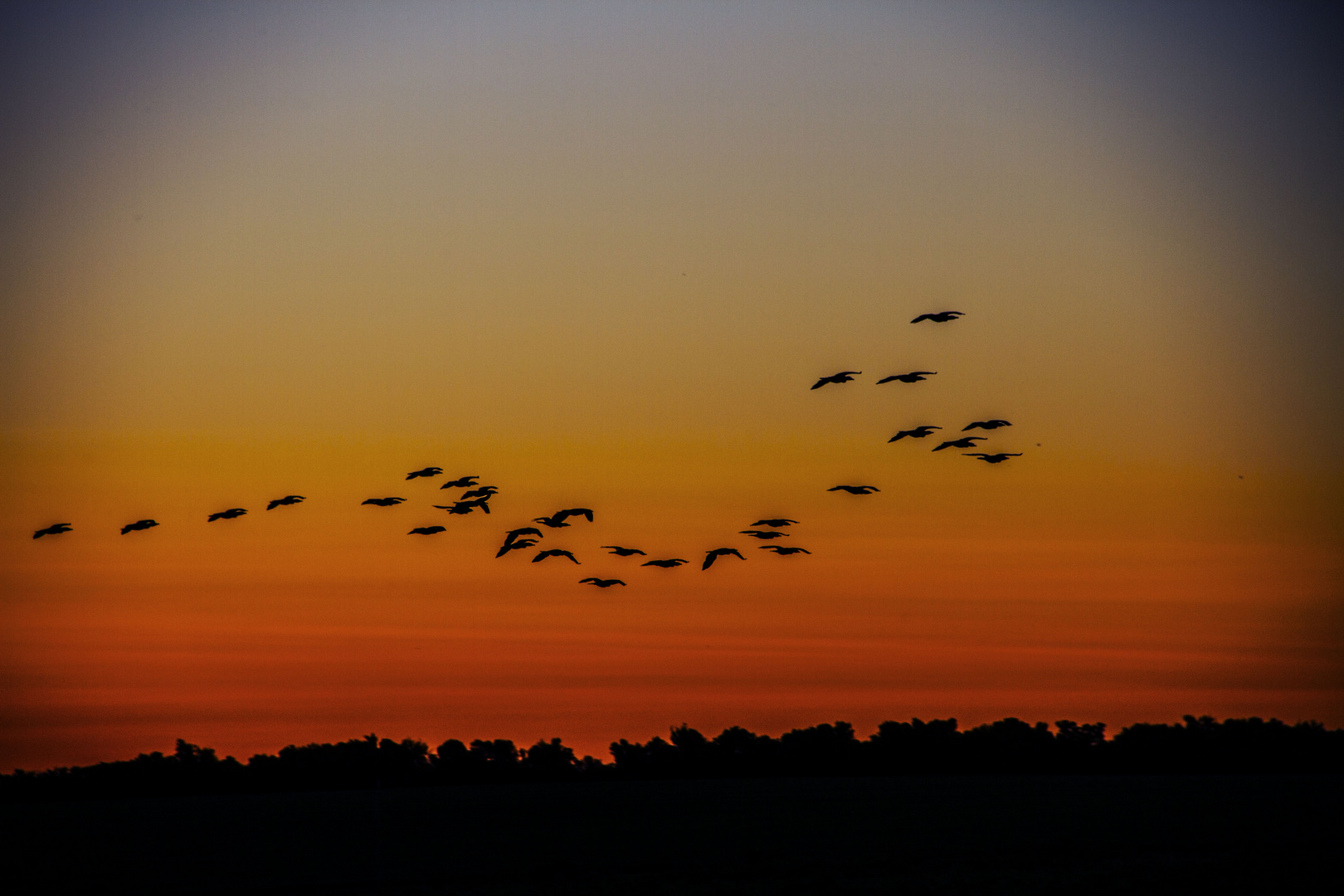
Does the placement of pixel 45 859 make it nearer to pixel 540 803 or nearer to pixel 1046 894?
pixel 540 803

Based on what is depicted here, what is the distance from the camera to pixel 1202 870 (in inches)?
2734

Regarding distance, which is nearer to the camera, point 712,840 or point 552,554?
point 552,554

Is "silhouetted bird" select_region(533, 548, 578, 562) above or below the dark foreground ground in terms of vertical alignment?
above

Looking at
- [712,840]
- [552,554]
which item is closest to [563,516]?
[552,554]

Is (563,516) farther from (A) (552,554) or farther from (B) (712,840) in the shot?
(B) (712,840)

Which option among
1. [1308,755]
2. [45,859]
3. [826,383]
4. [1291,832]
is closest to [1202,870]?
[1291,832]

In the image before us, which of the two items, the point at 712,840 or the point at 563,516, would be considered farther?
the point at 712,840

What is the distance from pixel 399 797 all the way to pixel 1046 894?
217ft

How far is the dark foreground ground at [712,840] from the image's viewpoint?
226 feet

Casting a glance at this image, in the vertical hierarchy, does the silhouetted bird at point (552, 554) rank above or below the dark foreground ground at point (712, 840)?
above

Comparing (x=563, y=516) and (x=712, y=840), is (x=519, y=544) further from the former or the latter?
(x=712, y=840)

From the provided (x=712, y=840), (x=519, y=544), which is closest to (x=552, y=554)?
(x=519, y=544)

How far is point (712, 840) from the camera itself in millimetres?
86000

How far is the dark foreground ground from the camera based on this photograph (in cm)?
6875
